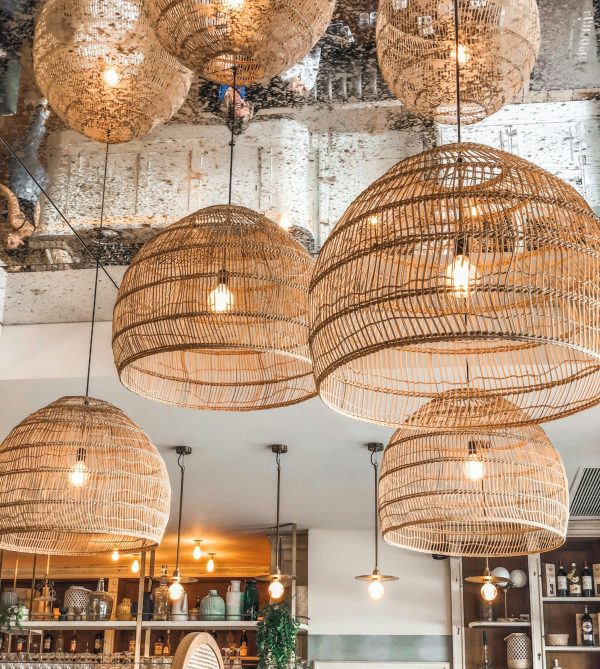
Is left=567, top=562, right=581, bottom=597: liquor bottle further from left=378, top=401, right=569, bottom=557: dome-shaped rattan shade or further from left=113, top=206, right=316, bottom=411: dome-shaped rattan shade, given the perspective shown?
left=113, top=206, right=316, bottom=411: dome-shaped rattan shade

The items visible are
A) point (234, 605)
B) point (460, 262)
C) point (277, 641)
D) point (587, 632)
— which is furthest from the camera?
point (587, 632)

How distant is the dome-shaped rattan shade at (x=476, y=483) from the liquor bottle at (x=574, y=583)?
4967 mm

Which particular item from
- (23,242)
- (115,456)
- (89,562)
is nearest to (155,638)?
(89,562)

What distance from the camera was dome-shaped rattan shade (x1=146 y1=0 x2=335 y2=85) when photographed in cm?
167

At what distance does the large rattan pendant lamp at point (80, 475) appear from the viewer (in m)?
2.82

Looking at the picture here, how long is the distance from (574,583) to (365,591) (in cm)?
171

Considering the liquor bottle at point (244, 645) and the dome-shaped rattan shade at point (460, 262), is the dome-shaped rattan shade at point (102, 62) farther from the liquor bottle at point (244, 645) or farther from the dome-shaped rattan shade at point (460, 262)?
the liquor bottle at point (244, 645)

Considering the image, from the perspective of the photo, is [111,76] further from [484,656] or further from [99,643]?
[99,643]

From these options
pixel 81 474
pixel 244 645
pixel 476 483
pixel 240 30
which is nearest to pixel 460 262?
pixel 240 30

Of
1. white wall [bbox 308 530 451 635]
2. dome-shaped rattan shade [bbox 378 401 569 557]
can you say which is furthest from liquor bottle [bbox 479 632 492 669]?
dome-shaped rattan shade [bbox 378 401 569 557]

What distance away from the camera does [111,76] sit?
2.19m

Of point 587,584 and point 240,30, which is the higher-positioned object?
point 240,30

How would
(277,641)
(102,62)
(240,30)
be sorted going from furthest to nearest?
(277,641) < (102,62) < (240,30)

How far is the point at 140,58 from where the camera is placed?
2205 millimetres
